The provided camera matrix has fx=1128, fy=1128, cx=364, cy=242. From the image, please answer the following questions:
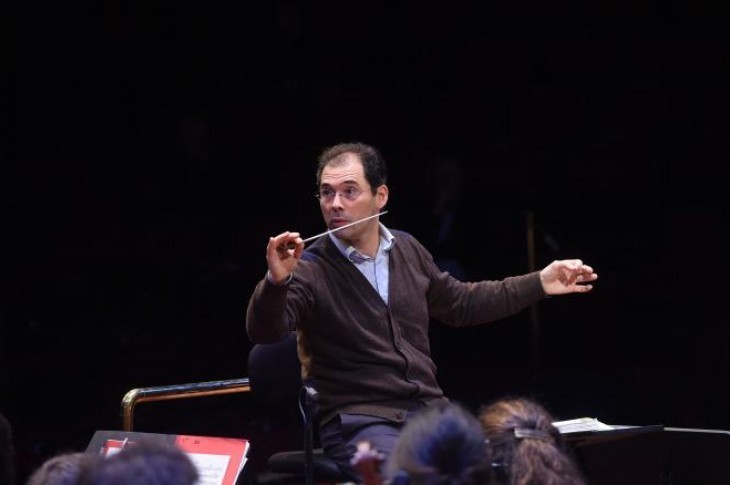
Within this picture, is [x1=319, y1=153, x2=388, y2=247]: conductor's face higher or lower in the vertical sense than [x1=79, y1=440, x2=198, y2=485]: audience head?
higher

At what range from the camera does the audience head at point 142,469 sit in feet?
6.04

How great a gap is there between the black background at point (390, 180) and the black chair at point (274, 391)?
1698mm

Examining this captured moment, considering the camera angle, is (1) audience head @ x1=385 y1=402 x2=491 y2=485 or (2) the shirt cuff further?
(2) the shirt cuff

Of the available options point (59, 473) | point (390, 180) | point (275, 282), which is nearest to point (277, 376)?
point (275, 282)

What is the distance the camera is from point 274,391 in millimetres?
3387

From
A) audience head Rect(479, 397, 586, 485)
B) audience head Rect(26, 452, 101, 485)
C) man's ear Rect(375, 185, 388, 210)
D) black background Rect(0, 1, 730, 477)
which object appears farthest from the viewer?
black background Rect(0, 1, 730, 477)

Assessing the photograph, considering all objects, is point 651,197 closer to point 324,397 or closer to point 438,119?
point 438,119

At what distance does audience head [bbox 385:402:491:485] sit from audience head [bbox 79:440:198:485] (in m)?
0.35

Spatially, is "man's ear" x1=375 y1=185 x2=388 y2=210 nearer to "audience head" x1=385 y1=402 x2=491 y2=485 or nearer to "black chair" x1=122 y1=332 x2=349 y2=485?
"black chair" x1=122 y1=332 x2=349 y2=485

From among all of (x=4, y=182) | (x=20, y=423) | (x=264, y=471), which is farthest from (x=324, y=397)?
(x=4, y=182)

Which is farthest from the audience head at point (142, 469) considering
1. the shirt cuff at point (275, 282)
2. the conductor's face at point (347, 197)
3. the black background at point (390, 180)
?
the black background at point (390, 180)

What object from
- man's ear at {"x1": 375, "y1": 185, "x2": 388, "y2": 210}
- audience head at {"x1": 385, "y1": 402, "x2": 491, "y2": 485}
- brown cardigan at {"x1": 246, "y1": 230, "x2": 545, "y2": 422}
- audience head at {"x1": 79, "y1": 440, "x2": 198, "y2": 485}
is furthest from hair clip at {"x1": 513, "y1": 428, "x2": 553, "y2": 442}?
man's ear at {"x1": 375, "y1": 185, "x2": 388, "y2": 210}

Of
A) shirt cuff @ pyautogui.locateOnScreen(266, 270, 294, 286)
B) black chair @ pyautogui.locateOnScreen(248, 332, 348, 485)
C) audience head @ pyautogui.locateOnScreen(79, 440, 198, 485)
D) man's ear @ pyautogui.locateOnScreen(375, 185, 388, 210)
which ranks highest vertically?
man's ear @ pyautogui.locateOnScreen(375, 185, 388, 210)

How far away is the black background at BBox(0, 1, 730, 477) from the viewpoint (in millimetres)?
5301
